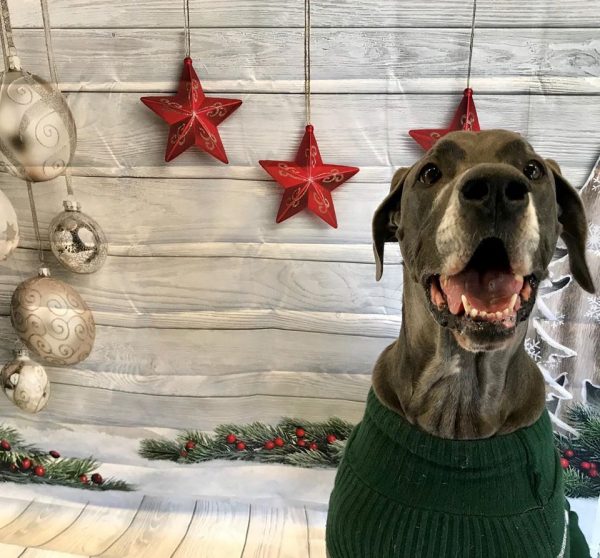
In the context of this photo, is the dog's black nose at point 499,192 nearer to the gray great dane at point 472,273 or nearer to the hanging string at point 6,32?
the gray great dane at point 472,273

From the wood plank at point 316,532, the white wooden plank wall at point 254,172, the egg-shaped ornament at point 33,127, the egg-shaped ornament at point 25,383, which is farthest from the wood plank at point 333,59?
the wood plank at point 316,532

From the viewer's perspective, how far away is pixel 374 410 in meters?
1.04

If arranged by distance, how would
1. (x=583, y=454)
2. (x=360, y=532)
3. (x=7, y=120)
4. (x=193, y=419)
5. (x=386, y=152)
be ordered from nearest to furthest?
(x=360, y=532), (x=7, y=120), (x=386, y=152), (x=583, y=454), (x=193, y=419)

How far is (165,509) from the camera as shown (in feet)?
5.24

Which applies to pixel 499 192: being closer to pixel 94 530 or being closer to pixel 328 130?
pixel 328 130

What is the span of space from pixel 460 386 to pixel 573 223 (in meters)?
0.36

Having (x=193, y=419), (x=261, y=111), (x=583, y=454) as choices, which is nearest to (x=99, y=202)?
(x=261, y=111)

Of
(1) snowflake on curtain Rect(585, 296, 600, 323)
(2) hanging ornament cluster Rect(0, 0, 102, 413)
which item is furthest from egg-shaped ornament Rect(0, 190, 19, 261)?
(1) snowflake on curtain Rect(585, 296, 600, 323)

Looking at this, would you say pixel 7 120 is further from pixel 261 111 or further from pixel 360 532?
pixel 360 532

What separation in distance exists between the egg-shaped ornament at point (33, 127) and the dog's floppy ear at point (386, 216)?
70cm

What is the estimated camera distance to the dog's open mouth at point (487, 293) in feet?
2.74

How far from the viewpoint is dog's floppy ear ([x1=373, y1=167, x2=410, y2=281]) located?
1.08m

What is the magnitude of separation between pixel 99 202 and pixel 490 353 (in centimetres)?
100

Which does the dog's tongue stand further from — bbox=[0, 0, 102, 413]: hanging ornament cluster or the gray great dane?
bbox=[0, 0, 102, 413]: hanging ornament cluster
